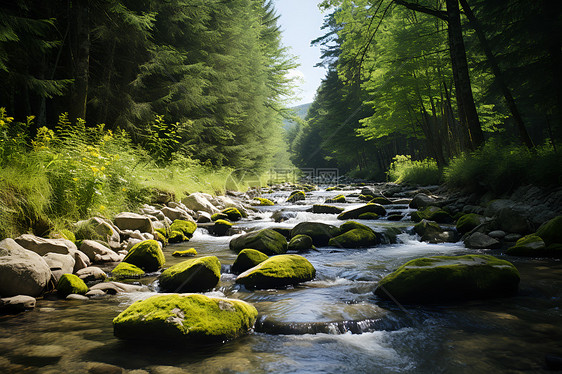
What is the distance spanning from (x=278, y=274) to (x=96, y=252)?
2.86 meters

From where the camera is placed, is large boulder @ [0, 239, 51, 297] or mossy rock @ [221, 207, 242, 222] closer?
large boulder @ [0, 239, 51, 297]

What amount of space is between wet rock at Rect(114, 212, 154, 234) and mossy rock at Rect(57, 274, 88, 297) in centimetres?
250

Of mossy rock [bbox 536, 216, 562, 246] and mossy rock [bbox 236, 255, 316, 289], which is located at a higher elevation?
mossy rock [bbox 536, 216, 562, 246]

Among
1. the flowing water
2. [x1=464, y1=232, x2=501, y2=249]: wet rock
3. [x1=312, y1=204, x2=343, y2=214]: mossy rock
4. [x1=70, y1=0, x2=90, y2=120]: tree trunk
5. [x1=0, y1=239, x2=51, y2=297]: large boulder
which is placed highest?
[x1=70, y1=0, x2=90, y2=120]: tree trunk

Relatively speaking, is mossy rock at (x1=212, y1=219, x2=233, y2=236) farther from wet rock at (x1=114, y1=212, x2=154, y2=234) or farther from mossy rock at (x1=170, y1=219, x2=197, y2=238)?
wet rock at (x1=114, y1=212, x2=154, y2=234)

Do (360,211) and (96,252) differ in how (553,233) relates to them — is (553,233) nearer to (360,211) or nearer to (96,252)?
(360,211)

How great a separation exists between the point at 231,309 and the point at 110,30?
1050 centimetres

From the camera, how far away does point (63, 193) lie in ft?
17.3

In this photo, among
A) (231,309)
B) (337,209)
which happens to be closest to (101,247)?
(231,309)

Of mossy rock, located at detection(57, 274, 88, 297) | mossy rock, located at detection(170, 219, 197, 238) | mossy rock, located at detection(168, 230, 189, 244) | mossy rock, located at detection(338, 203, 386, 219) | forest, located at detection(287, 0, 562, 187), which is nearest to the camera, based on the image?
mossy rock, located at detection(57, 274, 88, 297)

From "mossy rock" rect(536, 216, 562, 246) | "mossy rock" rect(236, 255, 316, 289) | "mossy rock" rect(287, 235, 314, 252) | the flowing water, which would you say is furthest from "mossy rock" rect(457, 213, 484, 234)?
"mossy rock" rect(236, 255, 316, 289)

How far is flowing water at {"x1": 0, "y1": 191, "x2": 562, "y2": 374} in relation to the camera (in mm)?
2293

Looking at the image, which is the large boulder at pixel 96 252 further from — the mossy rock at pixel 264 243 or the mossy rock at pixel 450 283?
the mossy rock at pixel 450 283

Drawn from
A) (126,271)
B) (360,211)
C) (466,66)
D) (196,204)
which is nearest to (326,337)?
(126,271)
